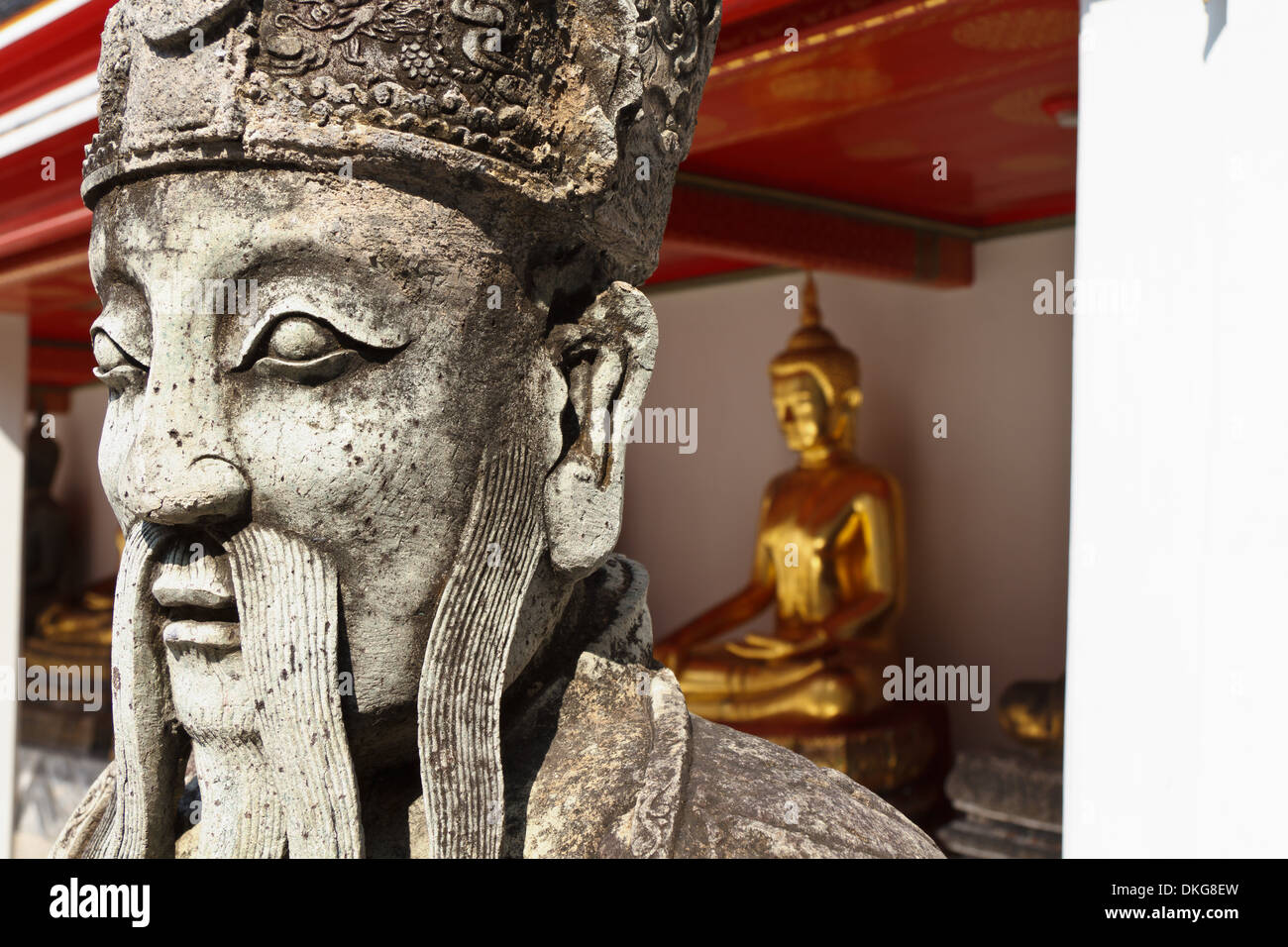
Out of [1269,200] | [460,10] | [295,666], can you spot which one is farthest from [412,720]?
[1269,200]

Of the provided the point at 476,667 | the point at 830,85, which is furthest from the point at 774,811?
the point at 830,85

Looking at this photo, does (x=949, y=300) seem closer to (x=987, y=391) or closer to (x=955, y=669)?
(x=987, y=391)

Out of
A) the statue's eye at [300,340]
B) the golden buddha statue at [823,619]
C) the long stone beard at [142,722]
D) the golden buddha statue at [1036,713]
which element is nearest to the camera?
the statue's eye at [300,340]

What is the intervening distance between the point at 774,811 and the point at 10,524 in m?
4.53

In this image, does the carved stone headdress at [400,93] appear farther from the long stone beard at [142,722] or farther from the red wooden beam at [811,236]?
the red wooden beam at [811,236]

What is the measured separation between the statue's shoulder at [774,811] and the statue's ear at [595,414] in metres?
0.29

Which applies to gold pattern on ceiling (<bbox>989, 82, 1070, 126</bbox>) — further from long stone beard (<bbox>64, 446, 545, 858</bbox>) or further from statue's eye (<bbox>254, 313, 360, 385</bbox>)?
statue's eye (<bbox>254, 313, 360, 385</bbox>)

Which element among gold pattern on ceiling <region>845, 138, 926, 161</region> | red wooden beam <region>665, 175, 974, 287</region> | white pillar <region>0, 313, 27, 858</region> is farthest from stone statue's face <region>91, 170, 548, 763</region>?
white pillar <region>0, 313, 27, 858</region>

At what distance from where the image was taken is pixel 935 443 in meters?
5.77

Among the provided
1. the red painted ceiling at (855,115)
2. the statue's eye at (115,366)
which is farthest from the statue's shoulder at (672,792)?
the red painted ceiling at (855,115)

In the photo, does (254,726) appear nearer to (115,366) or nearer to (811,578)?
(115,366)

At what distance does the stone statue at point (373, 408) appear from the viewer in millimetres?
1360

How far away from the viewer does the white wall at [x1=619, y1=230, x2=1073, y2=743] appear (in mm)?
5332

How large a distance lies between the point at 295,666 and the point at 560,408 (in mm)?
Answer: 424
